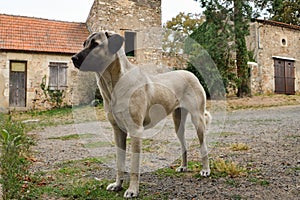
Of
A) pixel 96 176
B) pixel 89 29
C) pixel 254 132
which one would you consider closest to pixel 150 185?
pixel 96 176

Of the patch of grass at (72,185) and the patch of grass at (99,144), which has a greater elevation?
the patch of grass at (99,144)

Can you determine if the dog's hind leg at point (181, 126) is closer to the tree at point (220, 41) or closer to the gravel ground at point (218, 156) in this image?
the gravel ground at point (218, 156)

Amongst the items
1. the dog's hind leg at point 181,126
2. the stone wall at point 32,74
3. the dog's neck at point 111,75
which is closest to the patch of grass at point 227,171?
the dog's hind leg at point 181,126

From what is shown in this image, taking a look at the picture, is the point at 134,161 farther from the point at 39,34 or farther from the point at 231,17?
the point at 39,34

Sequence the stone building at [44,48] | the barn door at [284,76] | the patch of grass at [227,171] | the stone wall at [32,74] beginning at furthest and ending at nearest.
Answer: the barn door at [284,76]
the stone building at [44,48]
the stone wall at [32,74]
the patch of grass at [227,171]

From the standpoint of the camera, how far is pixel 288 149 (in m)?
4.68

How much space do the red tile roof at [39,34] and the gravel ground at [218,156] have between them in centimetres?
961

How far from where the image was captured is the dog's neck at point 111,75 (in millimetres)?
2727

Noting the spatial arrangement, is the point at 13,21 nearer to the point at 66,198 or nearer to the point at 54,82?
the point at 54,82

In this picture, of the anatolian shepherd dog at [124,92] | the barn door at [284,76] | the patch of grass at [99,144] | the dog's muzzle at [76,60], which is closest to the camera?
the dog's muzzle at [76,60]

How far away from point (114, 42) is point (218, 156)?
2752 mm

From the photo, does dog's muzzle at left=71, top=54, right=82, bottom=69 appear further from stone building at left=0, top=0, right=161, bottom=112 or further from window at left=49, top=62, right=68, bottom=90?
window at left=49, top=62, right=68, bottom=90

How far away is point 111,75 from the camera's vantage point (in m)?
2.74

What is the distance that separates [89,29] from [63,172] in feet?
49.7
